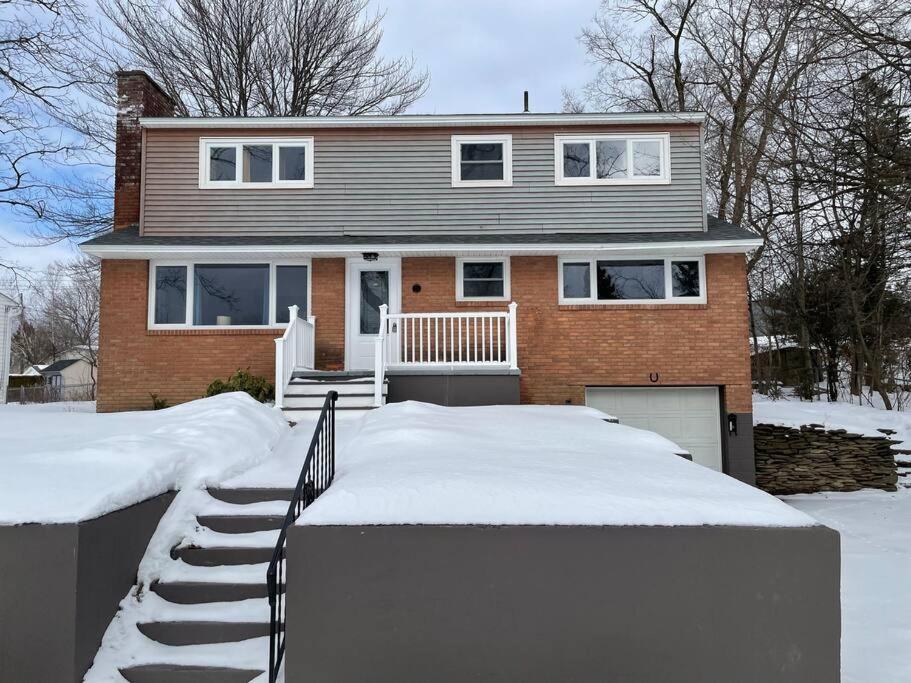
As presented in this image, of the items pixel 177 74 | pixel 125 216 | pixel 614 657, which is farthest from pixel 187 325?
pixel 177 74

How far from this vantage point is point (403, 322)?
1091cm

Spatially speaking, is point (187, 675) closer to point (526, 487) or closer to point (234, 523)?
point (234, 523)

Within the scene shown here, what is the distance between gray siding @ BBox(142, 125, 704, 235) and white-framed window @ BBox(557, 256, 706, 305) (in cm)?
70

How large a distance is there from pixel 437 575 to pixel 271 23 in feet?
71.8

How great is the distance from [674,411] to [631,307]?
79.4 inches

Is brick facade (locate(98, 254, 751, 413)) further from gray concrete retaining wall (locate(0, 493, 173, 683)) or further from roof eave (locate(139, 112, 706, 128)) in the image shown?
gray concrete retaining wall (locate(0, 493, 173, 683))

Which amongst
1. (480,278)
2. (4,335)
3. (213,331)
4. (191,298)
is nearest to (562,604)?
(480,278)

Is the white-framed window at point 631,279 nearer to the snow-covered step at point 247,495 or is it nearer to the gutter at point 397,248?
the gutter at point 397,248

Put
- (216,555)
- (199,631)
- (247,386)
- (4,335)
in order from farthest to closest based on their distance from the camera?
(4,335) → (247,386) → (216,555) → (199,631)

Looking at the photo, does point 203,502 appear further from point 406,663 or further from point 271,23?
point 271,23

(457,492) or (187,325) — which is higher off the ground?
(187,325)

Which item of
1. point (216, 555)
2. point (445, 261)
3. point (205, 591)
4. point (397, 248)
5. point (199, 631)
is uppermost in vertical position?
point (397, 248)

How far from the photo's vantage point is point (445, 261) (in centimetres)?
1120

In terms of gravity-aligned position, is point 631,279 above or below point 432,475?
above
